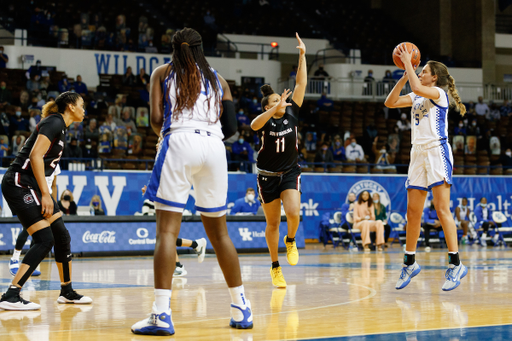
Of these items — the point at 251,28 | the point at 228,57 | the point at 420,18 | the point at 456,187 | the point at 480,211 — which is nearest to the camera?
the point at 480,211

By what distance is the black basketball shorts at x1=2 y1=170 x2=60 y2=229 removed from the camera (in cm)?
544

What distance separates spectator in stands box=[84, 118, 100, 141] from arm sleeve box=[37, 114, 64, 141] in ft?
45.5

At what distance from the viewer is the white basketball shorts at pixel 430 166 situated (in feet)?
20.5

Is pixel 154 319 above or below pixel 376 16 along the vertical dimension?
below

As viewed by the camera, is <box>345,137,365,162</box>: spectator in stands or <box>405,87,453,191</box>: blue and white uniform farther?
<box>345,137,365,162</box>: spectator in stands

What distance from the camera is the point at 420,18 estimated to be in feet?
105

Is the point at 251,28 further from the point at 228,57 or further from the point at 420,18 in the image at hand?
the point at 420,18

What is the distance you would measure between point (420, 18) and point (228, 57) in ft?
36.1

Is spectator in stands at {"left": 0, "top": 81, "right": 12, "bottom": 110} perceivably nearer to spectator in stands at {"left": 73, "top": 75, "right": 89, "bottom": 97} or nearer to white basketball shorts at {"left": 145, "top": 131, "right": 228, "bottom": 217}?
spectator in stands at {"left": 73, "top": 75, "right": 89, "bottom": 97}

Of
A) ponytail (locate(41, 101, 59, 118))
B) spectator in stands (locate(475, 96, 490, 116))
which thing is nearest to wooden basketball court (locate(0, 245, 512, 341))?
ponytail (locate(41, 101, 59, 118))

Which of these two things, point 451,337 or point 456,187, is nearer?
point 451,337

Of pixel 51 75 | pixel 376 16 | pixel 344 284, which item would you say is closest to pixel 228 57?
pixel 51 75

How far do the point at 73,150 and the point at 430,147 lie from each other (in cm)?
1312

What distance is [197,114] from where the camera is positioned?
4.16 m
